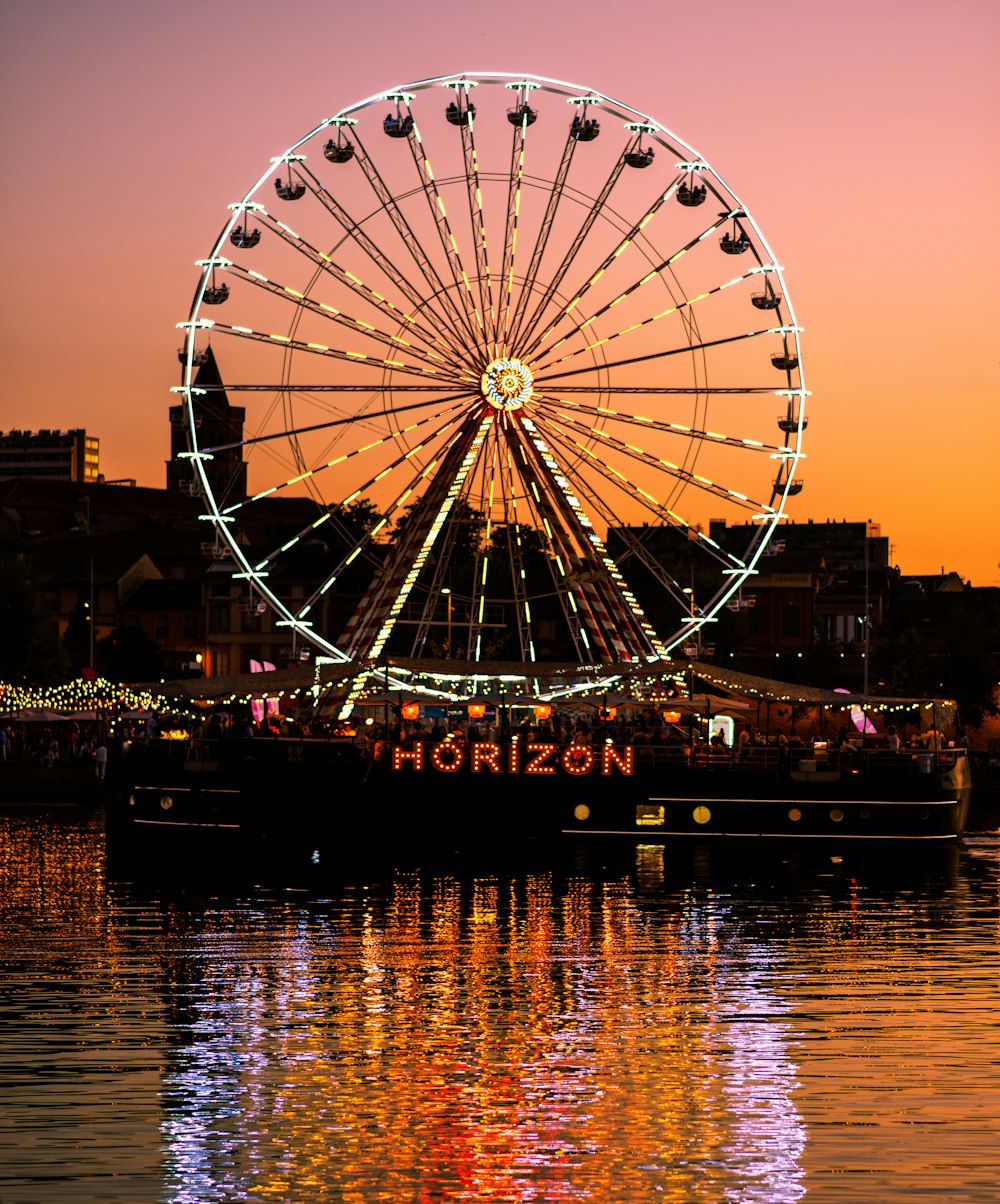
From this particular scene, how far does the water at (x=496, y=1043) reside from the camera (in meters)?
20.0

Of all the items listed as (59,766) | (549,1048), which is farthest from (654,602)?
(549,1048)

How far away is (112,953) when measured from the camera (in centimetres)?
3497

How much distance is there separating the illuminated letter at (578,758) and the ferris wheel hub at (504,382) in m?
10.5

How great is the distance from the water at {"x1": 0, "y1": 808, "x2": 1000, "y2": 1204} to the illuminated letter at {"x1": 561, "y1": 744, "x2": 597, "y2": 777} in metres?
11.1

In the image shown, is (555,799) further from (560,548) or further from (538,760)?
(560,548)

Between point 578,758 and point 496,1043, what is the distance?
30.9m

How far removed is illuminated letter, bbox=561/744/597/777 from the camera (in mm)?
57281

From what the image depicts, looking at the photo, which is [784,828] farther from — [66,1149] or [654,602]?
[654,602]

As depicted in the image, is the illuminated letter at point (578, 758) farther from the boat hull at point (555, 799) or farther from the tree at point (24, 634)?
the tree at point (24, 634)

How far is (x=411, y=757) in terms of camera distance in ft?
191

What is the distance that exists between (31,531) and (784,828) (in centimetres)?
14088

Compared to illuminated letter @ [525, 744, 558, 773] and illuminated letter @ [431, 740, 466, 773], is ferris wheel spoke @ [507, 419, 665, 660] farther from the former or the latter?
illuminated letter @ [431, 740, 466, 773]

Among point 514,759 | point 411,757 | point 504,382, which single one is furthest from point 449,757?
point 504,382

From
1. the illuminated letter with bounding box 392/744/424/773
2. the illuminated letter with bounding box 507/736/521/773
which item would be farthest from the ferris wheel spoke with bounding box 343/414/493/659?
the illuminated letter with bounding box 507/736/521/773
